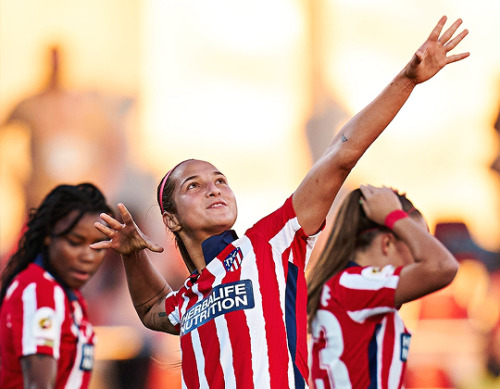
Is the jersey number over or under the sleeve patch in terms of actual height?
under

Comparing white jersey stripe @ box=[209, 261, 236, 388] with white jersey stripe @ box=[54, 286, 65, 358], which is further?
white jersey stripe @ box=[54, 286, 65, 358]

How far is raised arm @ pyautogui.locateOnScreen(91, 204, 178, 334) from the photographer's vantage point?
3145 mm

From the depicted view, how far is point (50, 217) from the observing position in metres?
4.26

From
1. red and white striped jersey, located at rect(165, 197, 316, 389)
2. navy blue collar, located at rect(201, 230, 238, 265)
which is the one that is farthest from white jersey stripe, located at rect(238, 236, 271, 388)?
navy blue collar, located at rect(201, 230, 238, 265)

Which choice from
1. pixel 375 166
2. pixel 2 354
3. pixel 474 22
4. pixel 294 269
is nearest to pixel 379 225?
pixel 294 269

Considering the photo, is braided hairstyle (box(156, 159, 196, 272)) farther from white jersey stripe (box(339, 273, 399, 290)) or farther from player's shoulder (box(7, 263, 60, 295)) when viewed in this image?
player's shoulder (box(7, 263, 60, 295))

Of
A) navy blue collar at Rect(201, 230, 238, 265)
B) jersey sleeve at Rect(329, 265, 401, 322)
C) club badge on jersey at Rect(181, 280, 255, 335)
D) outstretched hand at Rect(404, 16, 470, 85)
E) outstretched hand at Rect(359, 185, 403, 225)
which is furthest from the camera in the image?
outstretched hand at Rect(359, 185, 403, 225)

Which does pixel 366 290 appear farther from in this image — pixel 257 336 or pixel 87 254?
pixel 87 254

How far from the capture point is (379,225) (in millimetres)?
3959

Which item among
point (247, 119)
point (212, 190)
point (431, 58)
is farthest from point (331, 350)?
point (247, 119)

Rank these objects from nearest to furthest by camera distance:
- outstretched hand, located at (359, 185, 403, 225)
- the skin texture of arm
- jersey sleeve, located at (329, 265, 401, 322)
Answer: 1. jersey sleeve, located at (329, 265, 401, 322)
2. the skin texture of arm
3. outstretched hand, located at (359, 185, 403, 225)

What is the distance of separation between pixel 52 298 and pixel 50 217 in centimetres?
47

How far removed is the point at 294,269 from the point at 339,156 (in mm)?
399

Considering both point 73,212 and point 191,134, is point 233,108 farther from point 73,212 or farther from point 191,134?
point 73,212
